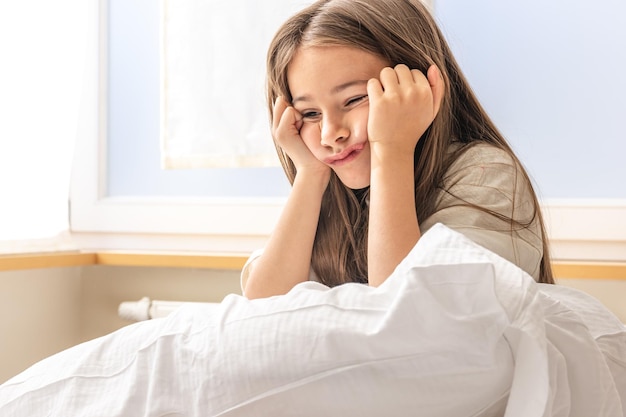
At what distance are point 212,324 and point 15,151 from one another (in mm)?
1414

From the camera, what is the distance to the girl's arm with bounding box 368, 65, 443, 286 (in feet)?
2.94

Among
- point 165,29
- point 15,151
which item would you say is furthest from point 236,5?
point 15,151

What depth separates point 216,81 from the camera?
1.91 m

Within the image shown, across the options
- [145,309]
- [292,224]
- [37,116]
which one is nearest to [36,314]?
[145,309]

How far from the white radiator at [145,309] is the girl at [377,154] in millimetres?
690

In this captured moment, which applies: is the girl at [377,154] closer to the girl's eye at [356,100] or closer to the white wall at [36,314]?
the girl's eye at [356,100]

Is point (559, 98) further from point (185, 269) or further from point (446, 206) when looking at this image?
point (185, 269)

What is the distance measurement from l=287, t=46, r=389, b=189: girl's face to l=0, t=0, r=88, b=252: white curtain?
0.98 m

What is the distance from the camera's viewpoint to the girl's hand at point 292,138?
1125 millimetres

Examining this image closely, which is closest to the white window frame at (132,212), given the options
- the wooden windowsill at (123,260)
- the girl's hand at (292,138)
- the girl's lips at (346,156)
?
the wooden windowsill at (123,260)

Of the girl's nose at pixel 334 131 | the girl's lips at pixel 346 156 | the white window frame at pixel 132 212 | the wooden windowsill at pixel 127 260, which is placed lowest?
the wooden windowsill at pixel 127 260

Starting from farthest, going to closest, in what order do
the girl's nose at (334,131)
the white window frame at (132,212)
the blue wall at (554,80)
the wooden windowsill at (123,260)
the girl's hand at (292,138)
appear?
the white window frame at (132,212) → the wooden windowsill at (123,260) → the blue wall at (554,80) → the girl's hand at (292,138) → the girl's nose at (334,131)

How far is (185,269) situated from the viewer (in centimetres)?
195

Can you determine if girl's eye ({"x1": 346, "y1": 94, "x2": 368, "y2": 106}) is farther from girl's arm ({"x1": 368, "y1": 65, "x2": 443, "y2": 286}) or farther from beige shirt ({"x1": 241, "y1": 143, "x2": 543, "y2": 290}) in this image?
beige shirt ({"x1": 241, "y1": 143, "x2": 543, "y2": 290})
